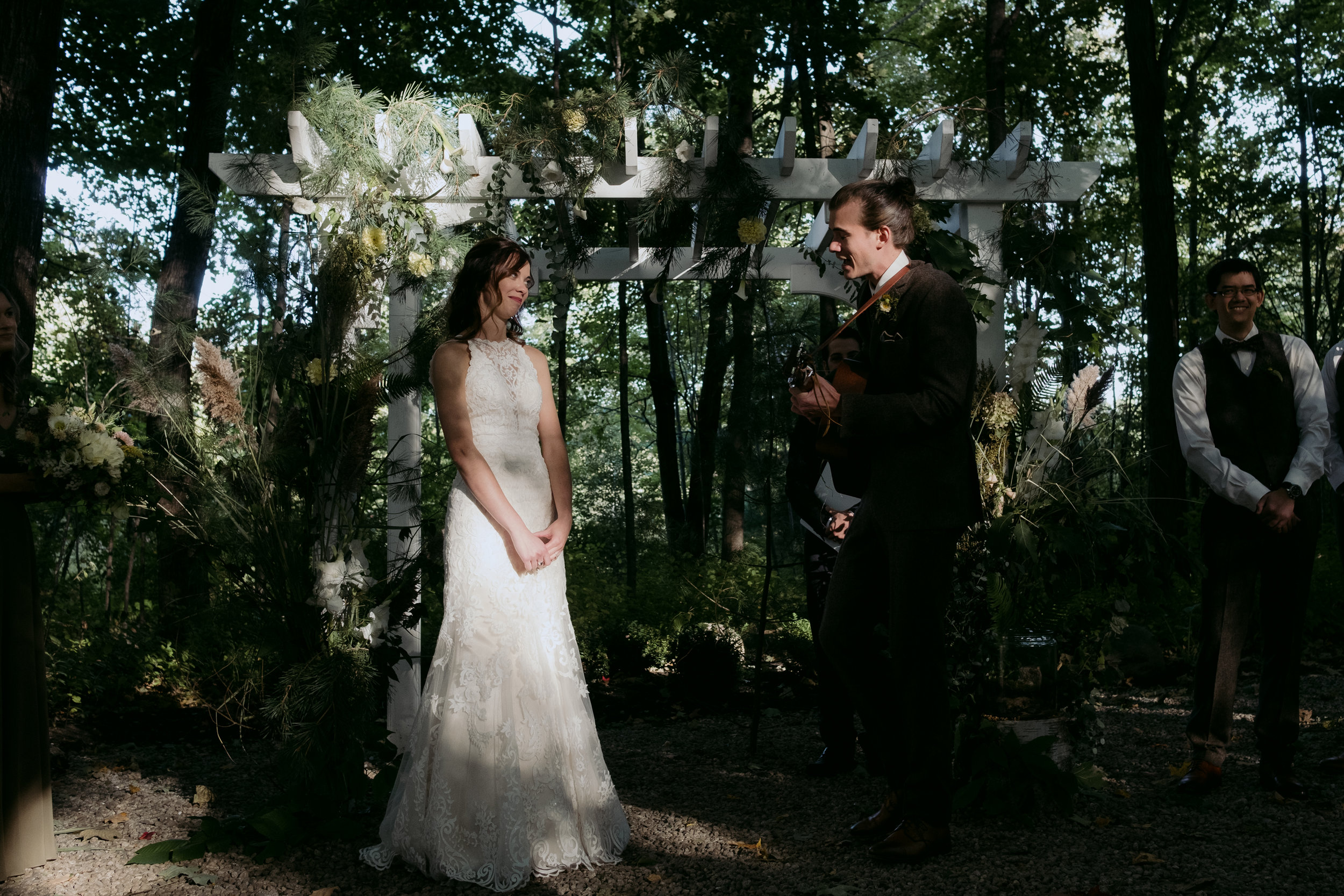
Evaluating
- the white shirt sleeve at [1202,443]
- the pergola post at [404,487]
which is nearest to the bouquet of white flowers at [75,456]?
the pergola post at [404,487]

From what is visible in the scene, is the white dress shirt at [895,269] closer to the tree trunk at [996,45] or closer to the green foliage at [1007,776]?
the green foliage at [1007,776]

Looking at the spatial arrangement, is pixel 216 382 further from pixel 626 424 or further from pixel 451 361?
pixel 626 424

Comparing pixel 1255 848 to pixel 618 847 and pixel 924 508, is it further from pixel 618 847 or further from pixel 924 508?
pixel 618 847

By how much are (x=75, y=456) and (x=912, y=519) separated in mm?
2704

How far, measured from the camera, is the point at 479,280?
3430mm

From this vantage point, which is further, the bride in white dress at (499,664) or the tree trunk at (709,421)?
the tree trunk at (709,421)

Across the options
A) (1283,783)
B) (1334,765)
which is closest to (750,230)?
(1283,783)

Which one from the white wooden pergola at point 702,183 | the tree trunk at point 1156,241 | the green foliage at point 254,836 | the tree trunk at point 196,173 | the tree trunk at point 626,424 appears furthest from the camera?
the tree trunk at point 626,424

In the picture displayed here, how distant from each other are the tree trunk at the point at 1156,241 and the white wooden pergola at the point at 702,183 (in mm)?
4147

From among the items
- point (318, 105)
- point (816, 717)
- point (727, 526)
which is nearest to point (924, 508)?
point (318, 105)

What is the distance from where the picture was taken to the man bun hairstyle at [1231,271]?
3.87 m

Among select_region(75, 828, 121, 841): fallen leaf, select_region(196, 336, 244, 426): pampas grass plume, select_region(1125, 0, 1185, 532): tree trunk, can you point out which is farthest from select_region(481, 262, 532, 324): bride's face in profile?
select_region(1125, 0, 1185, 532): tree trunk

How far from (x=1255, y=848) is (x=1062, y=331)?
7.14 ft

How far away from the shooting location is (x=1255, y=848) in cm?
327
